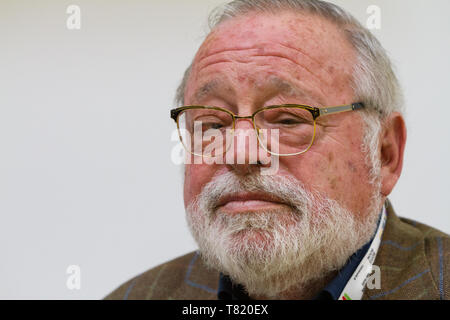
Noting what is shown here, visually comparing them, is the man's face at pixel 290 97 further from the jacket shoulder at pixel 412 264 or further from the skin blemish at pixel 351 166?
the jacket shoulder at pixel 412 264

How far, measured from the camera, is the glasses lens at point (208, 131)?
1262mm

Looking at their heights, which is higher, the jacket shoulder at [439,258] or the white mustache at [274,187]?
the white mustache at [274,187]

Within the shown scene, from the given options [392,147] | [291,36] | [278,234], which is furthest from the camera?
[392,147]

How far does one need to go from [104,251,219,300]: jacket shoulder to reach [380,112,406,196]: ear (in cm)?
65

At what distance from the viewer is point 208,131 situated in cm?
133

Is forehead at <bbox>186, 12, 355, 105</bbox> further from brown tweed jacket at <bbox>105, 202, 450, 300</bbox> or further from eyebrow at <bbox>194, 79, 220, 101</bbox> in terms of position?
brown tweed jacket at <bbox>105, 202, 450, 300</bbox>

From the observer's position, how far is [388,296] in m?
1.26

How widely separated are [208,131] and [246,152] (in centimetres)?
21

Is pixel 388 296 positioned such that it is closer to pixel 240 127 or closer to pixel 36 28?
pixel 240 127

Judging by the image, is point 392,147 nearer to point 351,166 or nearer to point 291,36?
point 351,166

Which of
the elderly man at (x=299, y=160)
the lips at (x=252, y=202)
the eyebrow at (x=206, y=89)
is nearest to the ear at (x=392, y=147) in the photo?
the elderly man at (x=299, y=160)

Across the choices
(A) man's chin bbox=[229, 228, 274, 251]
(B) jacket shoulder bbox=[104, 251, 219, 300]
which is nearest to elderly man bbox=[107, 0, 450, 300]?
(A) man's chin bbox=[229, 228, 274, 251]

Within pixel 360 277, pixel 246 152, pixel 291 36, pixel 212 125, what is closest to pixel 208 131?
pixel 212 125

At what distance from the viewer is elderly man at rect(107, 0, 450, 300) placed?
1.16 metres
